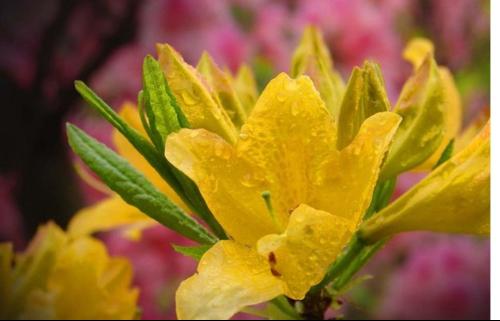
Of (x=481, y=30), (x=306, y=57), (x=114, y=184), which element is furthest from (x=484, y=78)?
(x=114, y=184)

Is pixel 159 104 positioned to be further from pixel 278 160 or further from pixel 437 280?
pixel 437 280

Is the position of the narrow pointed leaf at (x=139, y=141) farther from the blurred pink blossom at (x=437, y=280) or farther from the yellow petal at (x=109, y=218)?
the blurred pink blossom at (x=437, y=280)

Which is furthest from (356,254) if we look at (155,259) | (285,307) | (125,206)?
(155,259)

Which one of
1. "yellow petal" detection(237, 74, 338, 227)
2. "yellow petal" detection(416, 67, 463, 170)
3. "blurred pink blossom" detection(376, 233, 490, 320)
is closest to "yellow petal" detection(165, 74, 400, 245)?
"yellow petal" detection(237, 74, 338, 227)

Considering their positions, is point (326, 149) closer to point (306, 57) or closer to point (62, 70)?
point (306, 57)

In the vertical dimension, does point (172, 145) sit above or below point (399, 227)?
above
